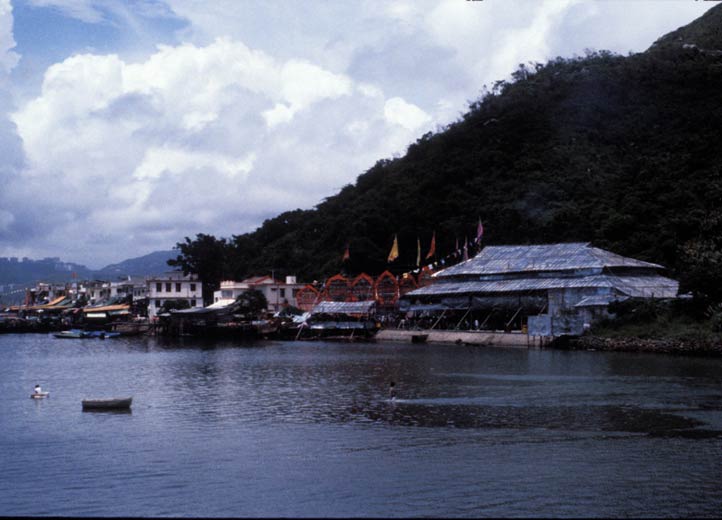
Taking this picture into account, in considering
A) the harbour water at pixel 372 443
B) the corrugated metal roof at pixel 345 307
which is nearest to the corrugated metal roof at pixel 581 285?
the corrugated metal roof at pixel 345 307

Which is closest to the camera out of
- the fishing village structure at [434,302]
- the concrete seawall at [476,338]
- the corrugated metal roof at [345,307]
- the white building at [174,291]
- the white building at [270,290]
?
the concrete seawall at [476,338]

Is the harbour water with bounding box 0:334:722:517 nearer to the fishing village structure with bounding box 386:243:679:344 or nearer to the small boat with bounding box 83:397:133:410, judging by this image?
the small boat with bounding box 83:397:133:410

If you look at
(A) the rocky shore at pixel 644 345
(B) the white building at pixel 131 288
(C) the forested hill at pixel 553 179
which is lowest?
(A) the rocky shore at pixel 644 345

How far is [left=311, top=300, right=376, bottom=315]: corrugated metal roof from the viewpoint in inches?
3531

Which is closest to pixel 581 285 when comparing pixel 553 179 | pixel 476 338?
pixel 476 338

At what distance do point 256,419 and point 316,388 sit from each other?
9.95 m

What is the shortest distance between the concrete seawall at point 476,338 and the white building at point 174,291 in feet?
149

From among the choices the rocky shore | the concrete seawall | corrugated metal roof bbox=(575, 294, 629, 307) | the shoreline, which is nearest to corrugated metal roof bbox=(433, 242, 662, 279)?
corrugated metal roof bbox=(575, 294, 629, 307)

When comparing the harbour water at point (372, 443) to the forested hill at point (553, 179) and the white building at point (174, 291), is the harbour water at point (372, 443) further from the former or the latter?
the white building at point (174, 291)

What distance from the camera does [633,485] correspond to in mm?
20781

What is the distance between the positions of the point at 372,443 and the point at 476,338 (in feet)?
157

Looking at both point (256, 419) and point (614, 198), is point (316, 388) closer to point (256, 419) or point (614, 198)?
point (256, 419)

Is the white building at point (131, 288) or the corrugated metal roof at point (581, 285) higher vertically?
the white building at point (131, 288)

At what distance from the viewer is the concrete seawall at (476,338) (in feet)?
225
